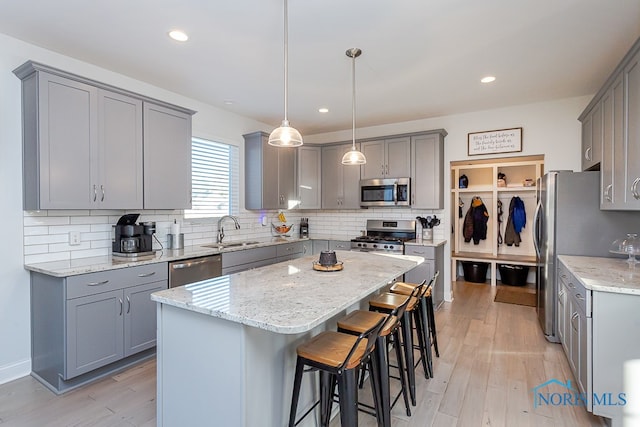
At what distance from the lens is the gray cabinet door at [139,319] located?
2.75 metres

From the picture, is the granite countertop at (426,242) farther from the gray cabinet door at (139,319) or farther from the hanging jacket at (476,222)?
the gray cabinet door at (139,319)

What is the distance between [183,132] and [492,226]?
5381mm

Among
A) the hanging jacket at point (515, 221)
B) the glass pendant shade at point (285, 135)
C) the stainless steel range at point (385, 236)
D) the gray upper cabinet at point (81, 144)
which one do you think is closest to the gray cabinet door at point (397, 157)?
the stainless steel range at point (385, 236)

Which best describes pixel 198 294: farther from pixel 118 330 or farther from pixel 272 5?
pixel 272 5

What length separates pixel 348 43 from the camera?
8.74 feet

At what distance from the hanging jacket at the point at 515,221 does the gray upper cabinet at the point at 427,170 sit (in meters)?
2.06

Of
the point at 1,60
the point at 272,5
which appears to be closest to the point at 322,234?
the point at 272,5

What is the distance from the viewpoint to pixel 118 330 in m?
2.69

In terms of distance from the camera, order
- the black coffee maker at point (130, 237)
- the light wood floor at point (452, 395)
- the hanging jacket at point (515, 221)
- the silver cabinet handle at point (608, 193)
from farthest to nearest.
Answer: the hanging jacket at point (515, 221) → the black coffee maker at point (130, 237) → the silver cabinet handle at point (608, 193) → the light wood floor at point (452, 395)

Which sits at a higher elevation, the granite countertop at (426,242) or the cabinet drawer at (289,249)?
the granite countertop at (426,242)

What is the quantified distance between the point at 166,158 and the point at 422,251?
127 inches

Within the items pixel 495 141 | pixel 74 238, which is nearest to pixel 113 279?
pixel 74 238

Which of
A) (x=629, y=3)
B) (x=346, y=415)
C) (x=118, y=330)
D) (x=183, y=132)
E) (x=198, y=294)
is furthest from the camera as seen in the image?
(x=183, y=132)

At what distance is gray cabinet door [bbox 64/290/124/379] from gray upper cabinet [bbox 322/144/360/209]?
10.9 feet
